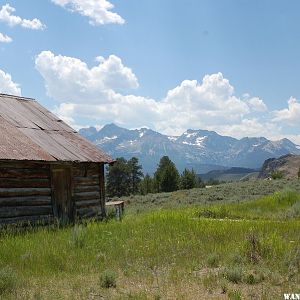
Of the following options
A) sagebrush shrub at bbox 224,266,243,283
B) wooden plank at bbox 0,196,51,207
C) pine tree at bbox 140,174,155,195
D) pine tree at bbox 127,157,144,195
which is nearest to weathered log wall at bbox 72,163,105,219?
wooden plank at bbox 0,196,51,207

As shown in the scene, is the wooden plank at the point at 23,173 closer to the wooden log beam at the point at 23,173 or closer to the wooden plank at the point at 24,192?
the wooden log beam at the point at 23,173

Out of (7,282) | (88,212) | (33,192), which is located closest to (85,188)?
(88,212)

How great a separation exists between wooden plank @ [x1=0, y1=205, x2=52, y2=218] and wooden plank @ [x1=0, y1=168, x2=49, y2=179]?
1.02 m

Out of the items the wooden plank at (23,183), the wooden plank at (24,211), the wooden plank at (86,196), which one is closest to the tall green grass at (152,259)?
the wooden plank at (24,211)

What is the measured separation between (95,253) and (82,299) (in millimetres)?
3268

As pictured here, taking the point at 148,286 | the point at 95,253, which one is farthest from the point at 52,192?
the point at 148,286

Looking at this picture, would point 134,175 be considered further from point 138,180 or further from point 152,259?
point 152,259

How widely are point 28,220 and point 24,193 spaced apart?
884 mm

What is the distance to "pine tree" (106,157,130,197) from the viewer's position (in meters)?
72.3

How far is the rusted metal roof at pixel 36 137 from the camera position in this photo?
48.3 ft

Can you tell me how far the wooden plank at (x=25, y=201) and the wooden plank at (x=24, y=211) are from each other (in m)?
0.13

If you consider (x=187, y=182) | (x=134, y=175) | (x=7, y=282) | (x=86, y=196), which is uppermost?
(x=134, y=175)

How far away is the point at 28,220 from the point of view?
49.3 feet

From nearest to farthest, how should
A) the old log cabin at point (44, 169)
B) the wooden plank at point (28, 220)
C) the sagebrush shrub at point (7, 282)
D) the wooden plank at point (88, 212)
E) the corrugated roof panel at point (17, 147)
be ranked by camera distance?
1. the sagebrush shrub at point (7, 282)
2. the corrugated roof panel at point (17, 147)
3. the wooden plank at point (28, 220)
4. the old log cabin at point (44, 169)
5. the wooden plank at point (88, 212)
